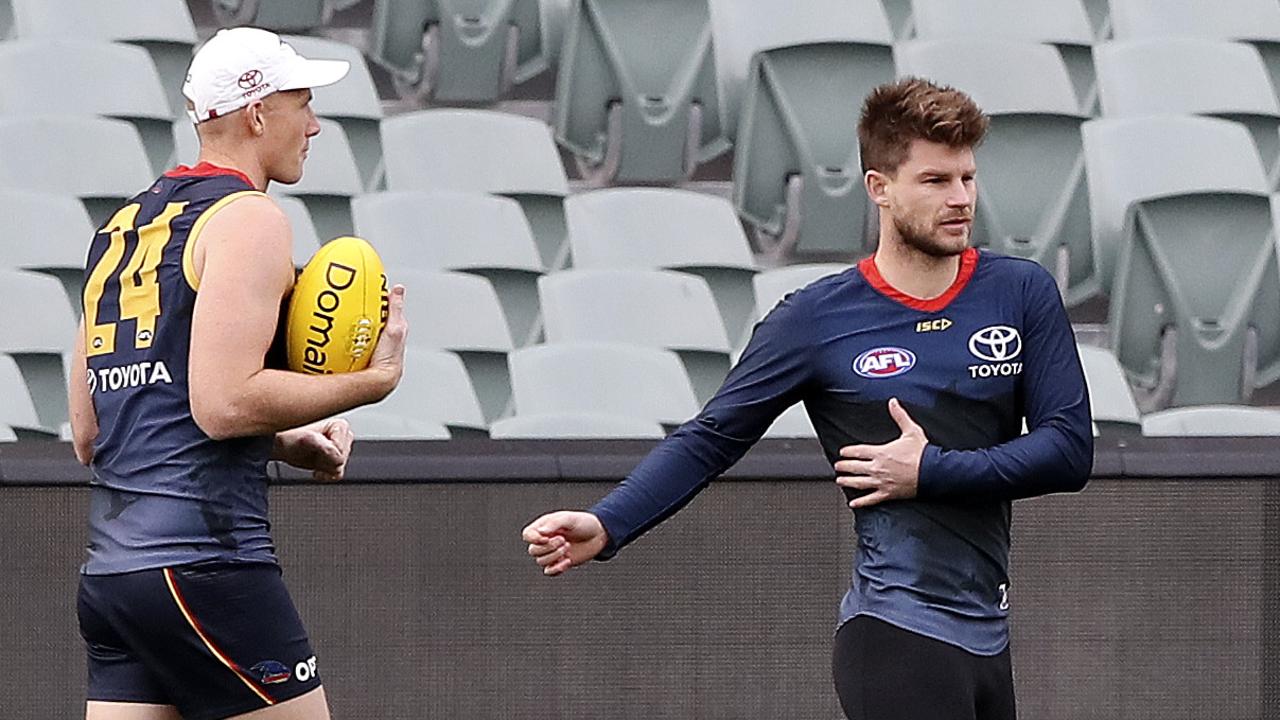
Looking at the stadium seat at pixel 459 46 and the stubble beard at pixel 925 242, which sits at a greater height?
the stubble beard at pixel 925 242

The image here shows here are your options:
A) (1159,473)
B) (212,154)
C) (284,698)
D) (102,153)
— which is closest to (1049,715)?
(1159,473)

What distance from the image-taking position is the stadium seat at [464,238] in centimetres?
593

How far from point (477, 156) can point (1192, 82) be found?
8.38 ft

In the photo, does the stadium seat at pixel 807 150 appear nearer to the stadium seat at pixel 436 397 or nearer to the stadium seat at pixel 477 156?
the stadium seat at pixel 477 156

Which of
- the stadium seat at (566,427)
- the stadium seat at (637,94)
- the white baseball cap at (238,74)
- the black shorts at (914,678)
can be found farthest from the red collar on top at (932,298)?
the stadium seat at (637,94)

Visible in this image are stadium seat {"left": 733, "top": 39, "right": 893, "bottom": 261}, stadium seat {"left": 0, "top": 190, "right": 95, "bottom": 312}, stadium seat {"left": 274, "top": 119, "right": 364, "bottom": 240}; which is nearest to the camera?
stadium seat {"left": 0, "top": 190, "right": 95, "bottom": 312}

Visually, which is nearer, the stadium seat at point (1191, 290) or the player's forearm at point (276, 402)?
the player's forearm at point (276, 402)

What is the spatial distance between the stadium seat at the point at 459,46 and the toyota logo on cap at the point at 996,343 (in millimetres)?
4182

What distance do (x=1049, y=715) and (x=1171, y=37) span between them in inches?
132

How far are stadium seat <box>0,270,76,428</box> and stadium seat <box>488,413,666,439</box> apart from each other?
38 cm

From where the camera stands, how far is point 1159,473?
417 centimetres

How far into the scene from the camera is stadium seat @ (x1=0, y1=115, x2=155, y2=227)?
6043 millimetres

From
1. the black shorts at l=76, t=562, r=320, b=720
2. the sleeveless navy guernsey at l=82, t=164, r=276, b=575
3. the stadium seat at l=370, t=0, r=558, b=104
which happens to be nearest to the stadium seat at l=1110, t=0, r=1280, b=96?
the stadium seat at l=370, t=0, r=558, b=104

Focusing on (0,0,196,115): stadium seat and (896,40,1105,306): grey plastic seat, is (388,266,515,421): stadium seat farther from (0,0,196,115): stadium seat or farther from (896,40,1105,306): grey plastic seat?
(896,40,1105,306): grey plastic seat
